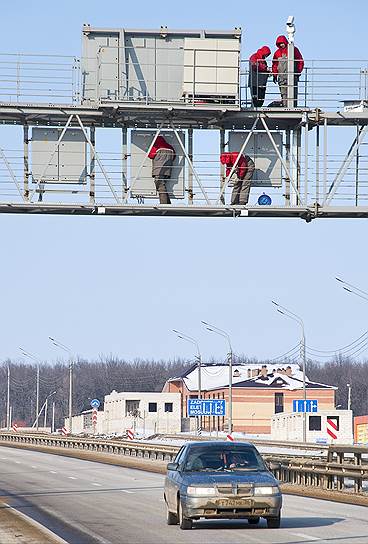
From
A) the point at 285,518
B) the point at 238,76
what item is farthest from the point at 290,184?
the point at 285,518

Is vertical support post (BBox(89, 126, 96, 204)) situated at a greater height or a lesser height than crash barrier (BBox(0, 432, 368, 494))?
greater

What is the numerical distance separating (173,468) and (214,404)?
62.5 meters

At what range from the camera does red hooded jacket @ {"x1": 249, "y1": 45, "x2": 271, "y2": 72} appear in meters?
27.8

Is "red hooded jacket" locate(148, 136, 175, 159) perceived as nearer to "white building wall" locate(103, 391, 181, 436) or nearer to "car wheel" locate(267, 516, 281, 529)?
"car wheel" locate(267, 516, 281, 529)

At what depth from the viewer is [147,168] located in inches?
1078

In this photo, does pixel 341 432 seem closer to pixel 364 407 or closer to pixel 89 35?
pixel 89 35

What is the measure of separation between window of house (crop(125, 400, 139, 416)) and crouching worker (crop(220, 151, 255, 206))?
382 feet

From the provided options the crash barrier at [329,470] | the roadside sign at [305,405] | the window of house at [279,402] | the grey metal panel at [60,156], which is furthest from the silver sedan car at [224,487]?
the window of house at [279,402]

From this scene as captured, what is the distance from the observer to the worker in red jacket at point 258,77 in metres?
27.7

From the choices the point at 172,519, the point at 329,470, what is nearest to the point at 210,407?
the point at 329,470

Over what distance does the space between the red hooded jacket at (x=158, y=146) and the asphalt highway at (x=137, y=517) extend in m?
7.54

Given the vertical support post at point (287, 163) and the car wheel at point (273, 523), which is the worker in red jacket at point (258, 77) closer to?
the vertical support post at point (287, 163)

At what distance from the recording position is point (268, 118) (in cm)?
2731

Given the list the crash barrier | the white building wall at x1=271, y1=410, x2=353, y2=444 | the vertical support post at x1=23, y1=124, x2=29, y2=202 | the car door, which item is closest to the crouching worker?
the vertical support post at x1=23, y1=124, x2=29, y2=202
